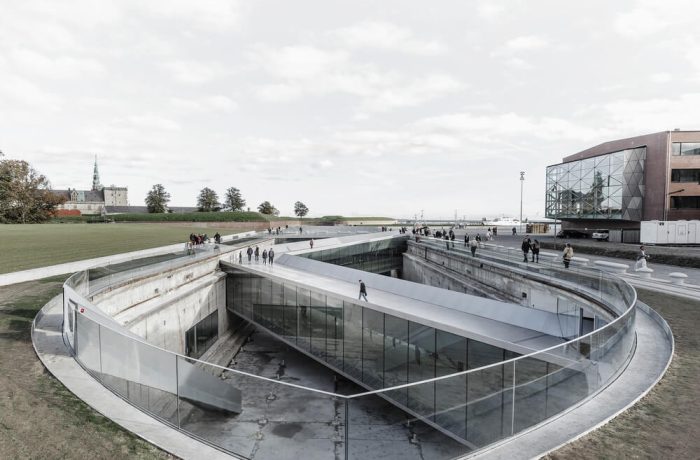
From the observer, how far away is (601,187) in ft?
176

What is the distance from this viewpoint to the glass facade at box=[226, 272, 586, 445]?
681cm

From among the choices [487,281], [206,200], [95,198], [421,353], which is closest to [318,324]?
[421,353]

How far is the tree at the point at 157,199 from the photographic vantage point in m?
108

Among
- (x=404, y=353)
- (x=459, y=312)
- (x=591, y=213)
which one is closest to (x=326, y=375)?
(x=404, y=353)

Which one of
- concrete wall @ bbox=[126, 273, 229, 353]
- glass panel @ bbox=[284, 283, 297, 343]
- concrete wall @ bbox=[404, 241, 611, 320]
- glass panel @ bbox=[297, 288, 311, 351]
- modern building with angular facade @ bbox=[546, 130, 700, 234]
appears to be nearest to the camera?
concrete wall @ bbox=[404, 241, 611, 320]

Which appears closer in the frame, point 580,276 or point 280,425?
point 280,425

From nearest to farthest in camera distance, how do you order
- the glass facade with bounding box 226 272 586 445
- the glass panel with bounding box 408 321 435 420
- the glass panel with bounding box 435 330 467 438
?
the glass panel with bounding box 435 330 467 438 < the glass facade with bounding box 226 272 586 445 < the glass panel with bounding box 408 321 435 420

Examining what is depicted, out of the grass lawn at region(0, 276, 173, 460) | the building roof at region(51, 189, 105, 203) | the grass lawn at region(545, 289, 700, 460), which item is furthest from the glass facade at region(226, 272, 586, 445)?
the building roof at region(51, 189, 105, 203)

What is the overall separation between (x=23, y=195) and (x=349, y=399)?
93.0m

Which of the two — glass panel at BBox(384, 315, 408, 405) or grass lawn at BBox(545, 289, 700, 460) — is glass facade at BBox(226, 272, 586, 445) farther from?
grass lawn at BBox(545, 289, 700, 460)

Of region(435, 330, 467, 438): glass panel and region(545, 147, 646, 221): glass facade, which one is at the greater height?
region(545, 147, 646, 221): glass facade

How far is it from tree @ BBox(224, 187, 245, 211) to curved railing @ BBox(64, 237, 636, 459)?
4489 inches

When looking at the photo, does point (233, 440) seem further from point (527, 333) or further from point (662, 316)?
point (662, 316)

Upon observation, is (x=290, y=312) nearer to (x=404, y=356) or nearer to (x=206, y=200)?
(x=404, y=356)
